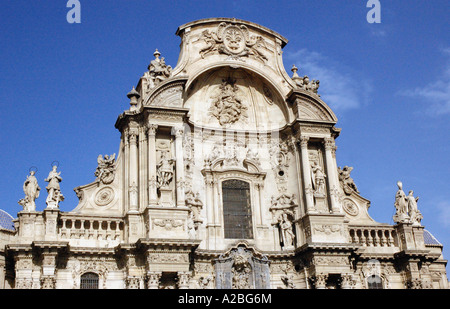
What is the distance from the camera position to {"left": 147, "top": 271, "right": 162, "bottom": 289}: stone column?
2219 cm

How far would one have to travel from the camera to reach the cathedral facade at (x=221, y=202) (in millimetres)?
23047

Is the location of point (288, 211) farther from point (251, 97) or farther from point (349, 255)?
point (251, 97)

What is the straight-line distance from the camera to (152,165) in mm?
24562

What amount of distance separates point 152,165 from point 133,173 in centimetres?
91

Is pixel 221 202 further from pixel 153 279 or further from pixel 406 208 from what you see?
pixel 406 208

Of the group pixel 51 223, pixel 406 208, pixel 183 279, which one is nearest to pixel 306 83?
pixel 406 208

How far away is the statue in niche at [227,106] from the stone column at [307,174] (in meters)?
3.06

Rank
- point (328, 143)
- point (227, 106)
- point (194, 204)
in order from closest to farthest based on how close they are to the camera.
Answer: point (194, 204), point (328, 143), point (227, 106)

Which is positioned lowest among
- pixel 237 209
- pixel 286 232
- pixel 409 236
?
pixel 409 236

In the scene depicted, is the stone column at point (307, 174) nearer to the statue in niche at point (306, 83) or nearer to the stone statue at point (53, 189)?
the statue in niche at point (306, 83)

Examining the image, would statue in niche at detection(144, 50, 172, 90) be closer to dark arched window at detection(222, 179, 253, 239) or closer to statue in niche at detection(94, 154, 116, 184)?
statue in niche at detection(94, 154, 116, 184)

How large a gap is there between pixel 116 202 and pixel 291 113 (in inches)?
337

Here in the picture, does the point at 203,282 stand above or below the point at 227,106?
below

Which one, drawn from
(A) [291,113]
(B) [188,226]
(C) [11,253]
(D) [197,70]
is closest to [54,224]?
(C) [11,253]
